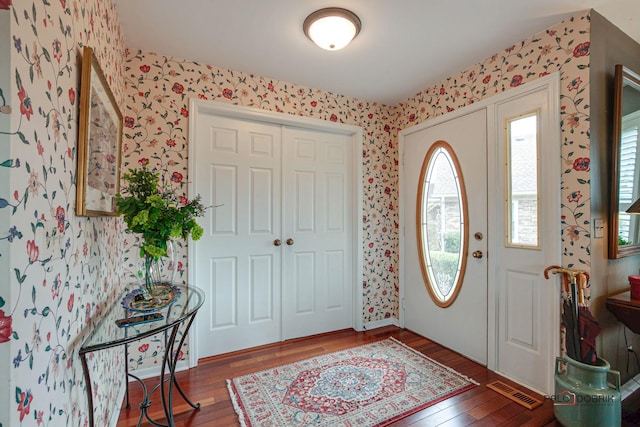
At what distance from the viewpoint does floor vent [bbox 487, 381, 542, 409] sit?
Result: 1813mm

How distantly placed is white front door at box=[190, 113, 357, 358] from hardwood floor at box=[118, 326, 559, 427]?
191mm

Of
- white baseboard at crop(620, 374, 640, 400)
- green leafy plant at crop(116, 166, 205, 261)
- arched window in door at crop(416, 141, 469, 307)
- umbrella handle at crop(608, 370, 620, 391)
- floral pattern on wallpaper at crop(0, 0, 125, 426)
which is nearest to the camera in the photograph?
floral pattern on wallpaper at crop(0, 0, 125, 426)

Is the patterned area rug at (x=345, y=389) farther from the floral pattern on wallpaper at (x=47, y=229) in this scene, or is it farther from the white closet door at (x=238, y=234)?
the floral pattern on wallpaper at (x=47, y=229)

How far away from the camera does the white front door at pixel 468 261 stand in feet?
A: 7.64

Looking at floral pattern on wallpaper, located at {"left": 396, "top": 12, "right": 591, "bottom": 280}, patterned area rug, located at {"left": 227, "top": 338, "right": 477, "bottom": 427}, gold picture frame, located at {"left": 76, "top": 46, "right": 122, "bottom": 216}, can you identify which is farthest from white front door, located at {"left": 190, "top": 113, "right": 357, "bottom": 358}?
floral pattern on wallpaper, located at {"left": 396, "top": 12, "right": 591, "bottom": 280}

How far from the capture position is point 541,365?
1.93 m

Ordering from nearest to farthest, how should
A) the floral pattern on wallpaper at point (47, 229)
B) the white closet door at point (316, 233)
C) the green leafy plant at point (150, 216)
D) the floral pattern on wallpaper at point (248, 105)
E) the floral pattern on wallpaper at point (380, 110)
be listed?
the floral pattern on wallpaper at point (47, 229)
the green leafy plant at point (150, 216)
the floral pattern on wallpaper at point (380, 110)
the floral pattern on wallpaper at point (248, 105)
the white closet door at point (316, 233)

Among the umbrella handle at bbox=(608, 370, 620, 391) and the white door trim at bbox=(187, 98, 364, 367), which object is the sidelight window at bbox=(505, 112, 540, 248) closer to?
the umbrella handle at bbox=(608, 370, 620, 391)

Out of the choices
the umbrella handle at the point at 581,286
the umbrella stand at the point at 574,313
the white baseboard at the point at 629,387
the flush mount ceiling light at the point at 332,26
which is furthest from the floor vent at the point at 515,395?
the flush mount ceiling light at the point at 332,26

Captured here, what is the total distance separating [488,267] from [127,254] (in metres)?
2.76

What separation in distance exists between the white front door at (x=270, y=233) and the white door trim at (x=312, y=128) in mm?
38

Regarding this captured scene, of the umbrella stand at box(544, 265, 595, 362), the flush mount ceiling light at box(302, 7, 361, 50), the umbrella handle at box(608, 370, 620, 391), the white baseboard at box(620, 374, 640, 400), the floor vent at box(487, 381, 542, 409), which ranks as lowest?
the floor vent at box(487, 381, 542, 409)

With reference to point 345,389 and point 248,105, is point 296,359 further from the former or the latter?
point 248,105

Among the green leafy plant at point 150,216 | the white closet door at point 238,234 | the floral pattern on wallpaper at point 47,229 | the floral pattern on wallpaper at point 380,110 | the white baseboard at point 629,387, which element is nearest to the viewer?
the floral pattern on wallpaper at point 47,229
